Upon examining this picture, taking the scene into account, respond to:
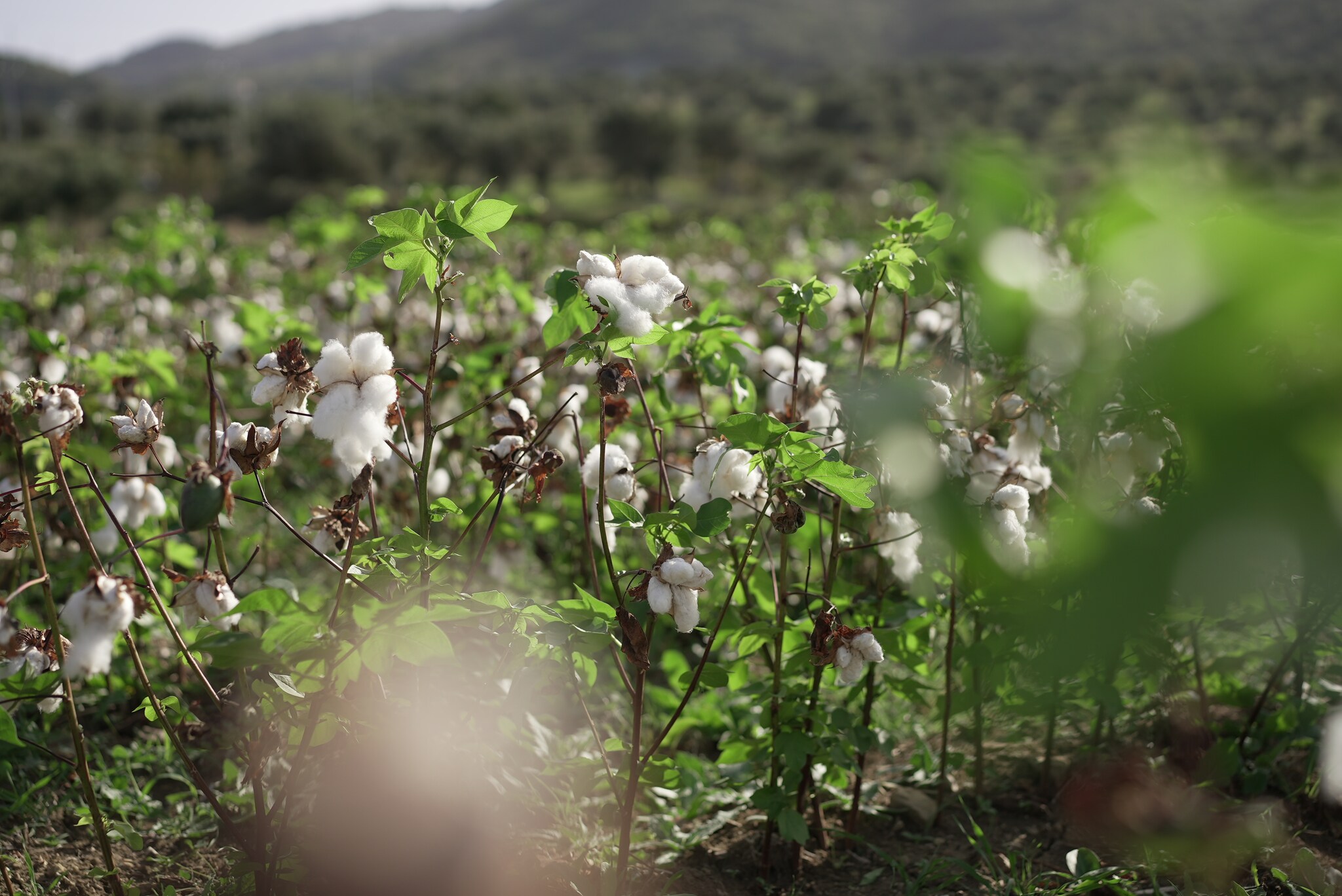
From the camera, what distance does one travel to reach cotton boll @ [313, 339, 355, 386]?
4.58 ft

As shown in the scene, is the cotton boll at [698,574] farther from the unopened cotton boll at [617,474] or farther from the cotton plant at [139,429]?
the cotton plant at [139,429]

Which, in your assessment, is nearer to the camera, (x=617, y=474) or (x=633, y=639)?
(x=633, y=639)

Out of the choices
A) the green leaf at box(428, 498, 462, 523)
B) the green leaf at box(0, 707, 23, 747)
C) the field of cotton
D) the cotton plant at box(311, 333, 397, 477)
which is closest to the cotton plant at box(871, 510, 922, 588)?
the field of cotton

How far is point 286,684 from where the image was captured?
4.83ft

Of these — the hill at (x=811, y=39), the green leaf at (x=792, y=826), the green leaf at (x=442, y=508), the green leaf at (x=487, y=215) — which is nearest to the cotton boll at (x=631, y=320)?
the green leaf at (x=487, y=215)

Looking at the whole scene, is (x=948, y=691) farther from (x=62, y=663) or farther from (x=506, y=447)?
(x=62, y=663)

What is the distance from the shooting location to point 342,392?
4.56 feet

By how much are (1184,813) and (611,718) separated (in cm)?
160

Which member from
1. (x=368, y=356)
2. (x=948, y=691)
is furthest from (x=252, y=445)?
(x=948, y=691)

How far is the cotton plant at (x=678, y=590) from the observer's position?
148 cm

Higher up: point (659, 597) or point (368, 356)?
point (368, 356)

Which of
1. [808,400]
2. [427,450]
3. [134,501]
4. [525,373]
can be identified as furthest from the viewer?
[525,373]

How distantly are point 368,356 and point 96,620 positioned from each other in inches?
19.5

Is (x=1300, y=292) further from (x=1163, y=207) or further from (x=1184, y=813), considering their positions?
(x=1184, y=813)
